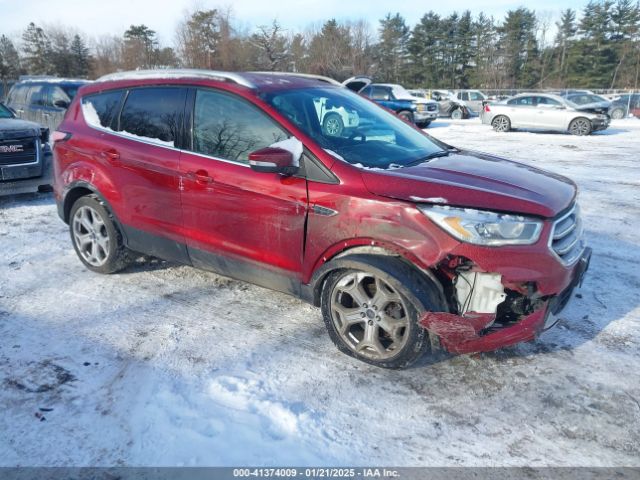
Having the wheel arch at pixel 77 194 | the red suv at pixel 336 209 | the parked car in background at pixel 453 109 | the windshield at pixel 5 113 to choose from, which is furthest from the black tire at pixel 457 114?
the wheel arch at pixel 77 194

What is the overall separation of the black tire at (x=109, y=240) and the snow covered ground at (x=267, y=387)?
0.63ft

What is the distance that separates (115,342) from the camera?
3275mm

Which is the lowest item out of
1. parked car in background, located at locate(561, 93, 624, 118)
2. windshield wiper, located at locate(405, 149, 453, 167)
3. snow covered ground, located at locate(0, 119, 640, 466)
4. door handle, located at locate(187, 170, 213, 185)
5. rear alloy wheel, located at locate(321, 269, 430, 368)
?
snow covered ground, located at locate(0, 119, 640, 466)

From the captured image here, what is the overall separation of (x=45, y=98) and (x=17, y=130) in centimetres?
550

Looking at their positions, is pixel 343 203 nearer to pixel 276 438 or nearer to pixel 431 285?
pixel 431 285

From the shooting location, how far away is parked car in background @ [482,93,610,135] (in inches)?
640

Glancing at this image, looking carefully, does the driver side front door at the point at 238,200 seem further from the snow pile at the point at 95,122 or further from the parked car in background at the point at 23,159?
the parked car in background at the point at 23,159

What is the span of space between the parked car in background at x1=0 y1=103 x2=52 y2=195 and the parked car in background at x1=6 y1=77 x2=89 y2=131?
13.7 ft

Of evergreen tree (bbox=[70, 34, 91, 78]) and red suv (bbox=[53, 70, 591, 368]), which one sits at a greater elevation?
evergreen tree (bbox=[70, 34, 91, 78])

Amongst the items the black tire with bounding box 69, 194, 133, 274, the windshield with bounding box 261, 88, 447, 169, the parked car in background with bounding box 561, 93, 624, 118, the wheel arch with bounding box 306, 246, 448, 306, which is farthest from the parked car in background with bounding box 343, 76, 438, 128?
the wheel arch with bounding box 306, 246, 448, 306

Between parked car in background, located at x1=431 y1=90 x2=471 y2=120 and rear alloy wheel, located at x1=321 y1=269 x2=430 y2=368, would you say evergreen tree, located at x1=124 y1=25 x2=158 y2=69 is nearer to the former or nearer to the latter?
parked car in background, located at x1=431 y1=90 x2=471 y2=120

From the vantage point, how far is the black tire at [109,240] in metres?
4.21

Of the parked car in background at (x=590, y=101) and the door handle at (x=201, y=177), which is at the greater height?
the parked car in background at (x=590, y=101)

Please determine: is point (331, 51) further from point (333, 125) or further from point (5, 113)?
point (333, 125)
